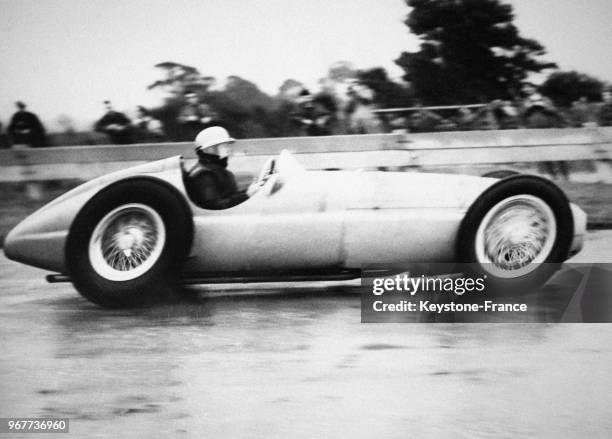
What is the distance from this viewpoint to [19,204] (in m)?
3.70

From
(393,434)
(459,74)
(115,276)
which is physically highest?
(459,74)

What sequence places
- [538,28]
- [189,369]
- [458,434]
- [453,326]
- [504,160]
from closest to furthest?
[458,434] < [189,369] < [453,326] < [538,28] < [504,160]

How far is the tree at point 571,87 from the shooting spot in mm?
3073

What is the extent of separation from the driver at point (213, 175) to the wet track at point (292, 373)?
0.45 m

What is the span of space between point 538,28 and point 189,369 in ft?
6.40

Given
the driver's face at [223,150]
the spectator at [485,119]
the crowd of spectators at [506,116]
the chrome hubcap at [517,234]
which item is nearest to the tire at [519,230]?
the chrome hubcap at [517,234]

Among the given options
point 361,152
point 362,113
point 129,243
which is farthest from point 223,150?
point 361,152

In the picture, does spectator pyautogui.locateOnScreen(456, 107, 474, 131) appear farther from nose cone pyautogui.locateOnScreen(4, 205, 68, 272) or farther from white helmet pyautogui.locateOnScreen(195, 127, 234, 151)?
nose cone pyautogui.locateOnScreen(4, 205, 68, 272)

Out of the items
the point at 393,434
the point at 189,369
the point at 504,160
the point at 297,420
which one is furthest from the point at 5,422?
the point at 504,160

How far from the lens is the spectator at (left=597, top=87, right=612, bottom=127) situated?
3154 mm

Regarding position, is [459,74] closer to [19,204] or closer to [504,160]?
[504,160]

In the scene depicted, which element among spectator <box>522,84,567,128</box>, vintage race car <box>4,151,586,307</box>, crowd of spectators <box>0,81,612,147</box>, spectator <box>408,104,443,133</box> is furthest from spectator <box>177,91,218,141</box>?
spectator <box>522,84,567,128</box>

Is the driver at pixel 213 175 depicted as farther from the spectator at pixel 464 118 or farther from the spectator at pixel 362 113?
the spectator at pixel 464 118

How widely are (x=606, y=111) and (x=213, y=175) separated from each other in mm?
1908
